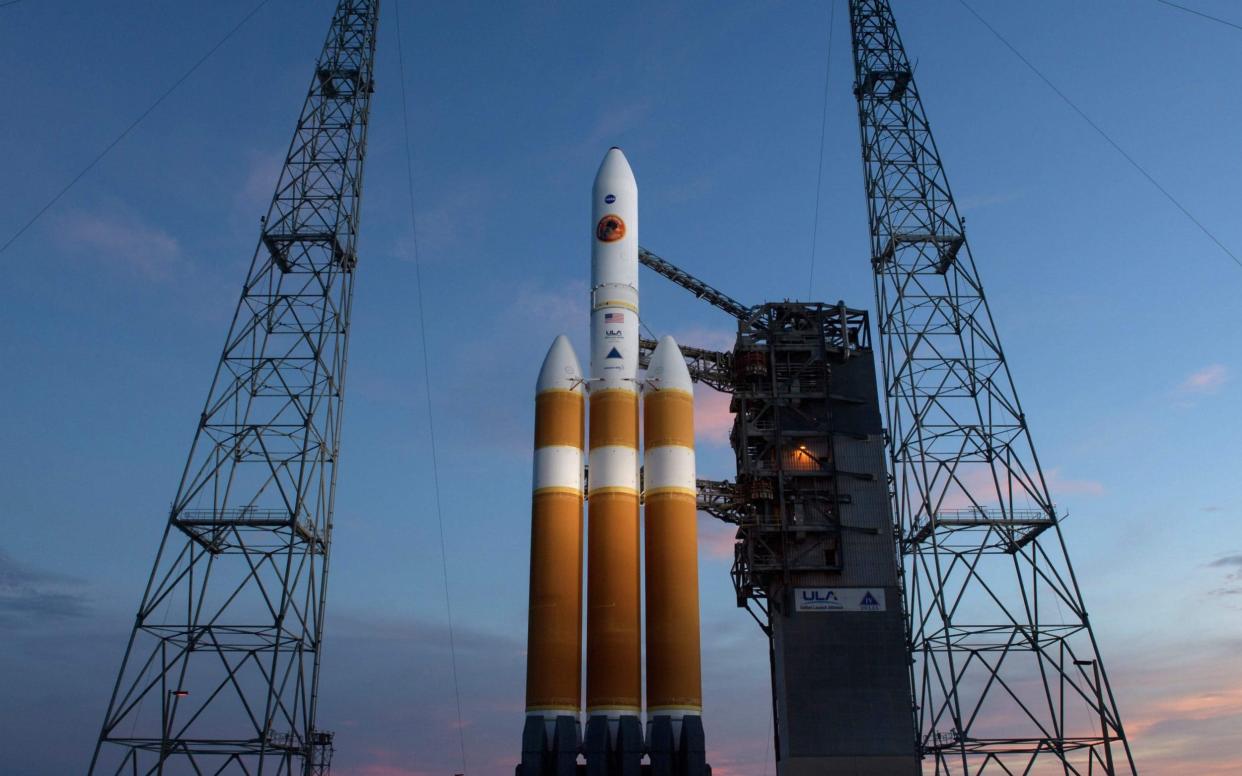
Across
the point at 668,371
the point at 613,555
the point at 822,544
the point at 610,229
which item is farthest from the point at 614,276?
the point at 822,544

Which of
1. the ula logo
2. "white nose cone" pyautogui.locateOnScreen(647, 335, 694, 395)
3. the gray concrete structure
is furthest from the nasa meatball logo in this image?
the ula logo

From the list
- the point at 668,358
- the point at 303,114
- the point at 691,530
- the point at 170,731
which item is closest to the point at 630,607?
the point at 691,530

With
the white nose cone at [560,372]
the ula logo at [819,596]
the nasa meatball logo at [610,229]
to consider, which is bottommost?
the ula logo at [819,596]

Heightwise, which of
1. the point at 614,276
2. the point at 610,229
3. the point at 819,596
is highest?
the point at 610,229

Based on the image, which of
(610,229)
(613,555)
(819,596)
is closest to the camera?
(613,555)

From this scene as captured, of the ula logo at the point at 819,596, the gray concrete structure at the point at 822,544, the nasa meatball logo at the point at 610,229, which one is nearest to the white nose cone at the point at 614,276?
the nasa meatball logo at the point at 610,229

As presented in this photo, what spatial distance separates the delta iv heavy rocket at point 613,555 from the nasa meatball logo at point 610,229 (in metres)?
0.06

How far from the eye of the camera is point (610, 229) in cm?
4997

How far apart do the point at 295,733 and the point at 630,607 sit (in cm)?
1368

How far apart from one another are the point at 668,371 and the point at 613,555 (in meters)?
9.08

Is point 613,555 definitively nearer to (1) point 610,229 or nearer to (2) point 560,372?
(2) point 560,372

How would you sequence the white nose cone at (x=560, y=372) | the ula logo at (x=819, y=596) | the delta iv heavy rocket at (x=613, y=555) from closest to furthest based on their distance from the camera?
1. the delta iv heavy rocket at (x=613, y=555)
2. the white nose cone at (x=560, y=372)
3. the ula logo at (x=819, y=596)

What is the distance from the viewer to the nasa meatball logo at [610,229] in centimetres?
4981

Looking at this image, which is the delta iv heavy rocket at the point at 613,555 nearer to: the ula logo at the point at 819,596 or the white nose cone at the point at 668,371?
the white nose cone at the point at 668,371
